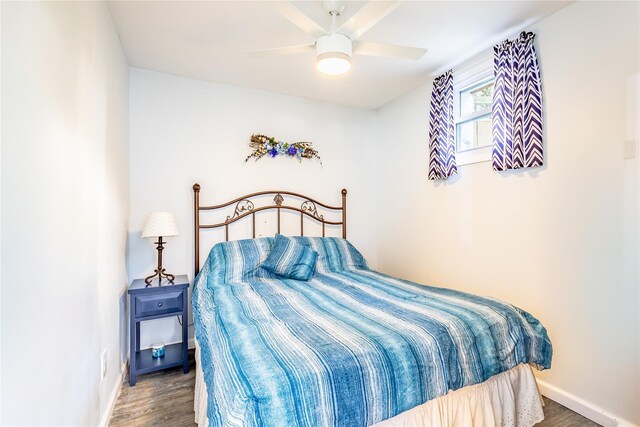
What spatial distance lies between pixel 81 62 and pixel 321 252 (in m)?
2.24

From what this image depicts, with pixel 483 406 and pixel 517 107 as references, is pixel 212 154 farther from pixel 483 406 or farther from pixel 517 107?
pixel 483 406

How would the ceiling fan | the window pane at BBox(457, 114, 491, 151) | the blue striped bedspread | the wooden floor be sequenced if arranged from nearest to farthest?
1. the blue striped bedspread
2. the ceiling fan
3. the wooden floor
4. the window pane at BBox(457, 114, 491, 151)

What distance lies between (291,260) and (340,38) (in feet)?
5.68

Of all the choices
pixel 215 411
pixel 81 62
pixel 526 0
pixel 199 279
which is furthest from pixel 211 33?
pixel 215 411

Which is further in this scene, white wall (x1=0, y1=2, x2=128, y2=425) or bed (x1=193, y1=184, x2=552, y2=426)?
bed (x1=193, y1=184, x2=552, y2=426)

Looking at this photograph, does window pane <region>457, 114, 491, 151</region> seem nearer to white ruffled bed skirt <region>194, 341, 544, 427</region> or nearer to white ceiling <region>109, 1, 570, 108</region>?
white ceiling <region>109, 1, 570, 108</region>

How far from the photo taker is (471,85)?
9.12ft

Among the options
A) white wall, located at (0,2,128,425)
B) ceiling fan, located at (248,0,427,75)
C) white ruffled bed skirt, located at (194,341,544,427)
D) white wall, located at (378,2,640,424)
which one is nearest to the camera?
white wall, located at (0,2,128,425)

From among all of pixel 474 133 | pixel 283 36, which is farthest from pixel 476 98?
pixel 283 36

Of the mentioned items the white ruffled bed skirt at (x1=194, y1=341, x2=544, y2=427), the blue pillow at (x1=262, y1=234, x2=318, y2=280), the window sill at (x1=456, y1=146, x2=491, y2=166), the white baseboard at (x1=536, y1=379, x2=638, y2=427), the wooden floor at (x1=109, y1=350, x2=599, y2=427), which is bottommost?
the wooden floor at (x1=109, y1=350, x2=599, y2=427)

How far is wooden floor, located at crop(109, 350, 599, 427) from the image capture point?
1907 mm

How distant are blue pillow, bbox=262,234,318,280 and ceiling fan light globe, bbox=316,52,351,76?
59.3 inches

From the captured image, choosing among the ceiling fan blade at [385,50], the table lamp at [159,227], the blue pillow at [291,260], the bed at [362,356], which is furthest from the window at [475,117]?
the table lamp at [159,227]

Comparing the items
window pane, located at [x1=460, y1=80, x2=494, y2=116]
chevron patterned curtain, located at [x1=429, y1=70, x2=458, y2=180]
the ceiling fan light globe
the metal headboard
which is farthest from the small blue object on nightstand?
window pane, located at [x1=460, y1=80, x2=494, y2=116]
